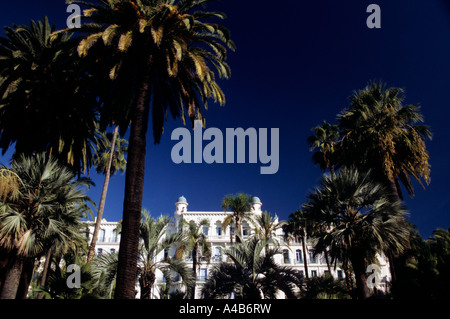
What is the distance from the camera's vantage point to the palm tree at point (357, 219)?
529 inches

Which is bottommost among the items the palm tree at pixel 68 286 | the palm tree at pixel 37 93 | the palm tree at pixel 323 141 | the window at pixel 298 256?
the palm tree at pixel 68 286

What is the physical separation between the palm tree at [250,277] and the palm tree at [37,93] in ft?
42.6

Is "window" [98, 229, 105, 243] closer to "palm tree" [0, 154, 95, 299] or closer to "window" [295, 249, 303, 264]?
"window" [295, 249, 303, 264]

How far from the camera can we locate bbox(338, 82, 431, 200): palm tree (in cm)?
1695

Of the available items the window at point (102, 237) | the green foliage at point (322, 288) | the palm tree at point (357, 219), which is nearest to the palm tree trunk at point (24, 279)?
the palm tree at point (357, 219)

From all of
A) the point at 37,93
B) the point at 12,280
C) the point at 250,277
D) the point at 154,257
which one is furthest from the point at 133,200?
the point at 37,93

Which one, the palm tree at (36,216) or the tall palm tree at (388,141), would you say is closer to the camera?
the palm tree at (36,216)

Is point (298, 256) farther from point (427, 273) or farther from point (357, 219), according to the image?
point (427, 273)

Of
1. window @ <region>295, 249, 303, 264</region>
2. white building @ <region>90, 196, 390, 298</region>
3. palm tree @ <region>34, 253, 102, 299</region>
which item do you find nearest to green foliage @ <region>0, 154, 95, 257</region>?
palm tree @ <region>34, 253, 102, 299</region>

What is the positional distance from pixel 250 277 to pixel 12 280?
12800 millimetres

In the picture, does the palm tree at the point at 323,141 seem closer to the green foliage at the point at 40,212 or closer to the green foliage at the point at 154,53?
the green foliage at the point at 154,53

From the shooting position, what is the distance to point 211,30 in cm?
1377

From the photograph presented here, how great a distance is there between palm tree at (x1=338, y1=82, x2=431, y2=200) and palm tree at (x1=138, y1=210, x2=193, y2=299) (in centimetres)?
1217
